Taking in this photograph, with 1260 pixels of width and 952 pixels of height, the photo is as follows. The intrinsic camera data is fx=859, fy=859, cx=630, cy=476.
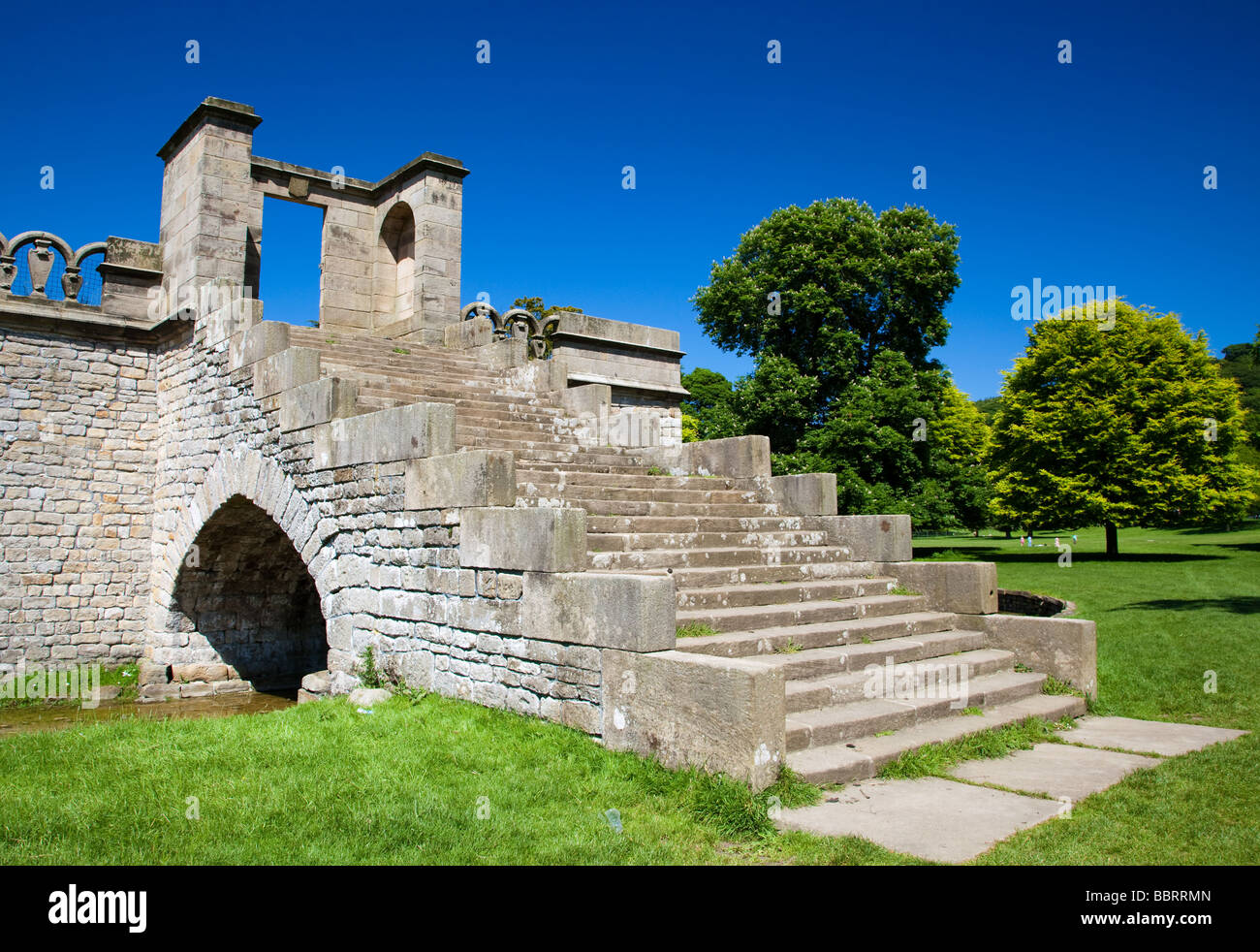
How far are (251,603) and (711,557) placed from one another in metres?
9.61

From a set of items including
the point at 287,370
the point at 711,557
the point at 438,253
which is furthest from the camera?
the point at 438,253

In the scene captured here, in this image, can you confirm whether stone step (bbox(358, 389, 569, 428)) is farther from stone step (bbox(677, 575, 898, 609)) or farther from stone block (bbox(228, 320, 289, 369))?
stone step (bbox(677, 575, 898, 609))

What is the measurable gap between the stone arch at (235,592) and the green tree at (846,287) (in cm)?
1459

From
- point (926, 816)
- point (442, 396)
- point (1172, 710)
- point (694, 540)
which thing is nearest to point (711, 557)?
point (694, 540)

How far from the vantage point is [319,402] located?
29.4 ft

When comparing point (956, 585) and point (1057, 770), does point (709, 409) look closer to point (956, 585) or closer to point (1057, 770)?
point (956, 585)

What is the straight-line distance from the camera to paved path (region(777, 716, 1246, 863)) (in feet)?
13.8

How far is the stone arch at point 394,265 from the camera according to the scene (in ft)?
49.6

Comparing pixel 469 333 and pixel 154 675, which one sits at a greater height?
pixel 469 333

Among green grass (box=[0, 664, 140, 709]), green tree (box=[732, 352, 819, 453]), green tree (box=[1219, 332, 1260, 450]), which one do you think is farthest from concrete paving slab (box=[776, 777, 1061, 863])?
green tree (box=[1219, 332, 1260, 450])

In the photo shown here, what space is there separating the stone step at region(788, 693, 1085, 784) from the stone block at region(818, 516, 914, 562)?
195 cm
